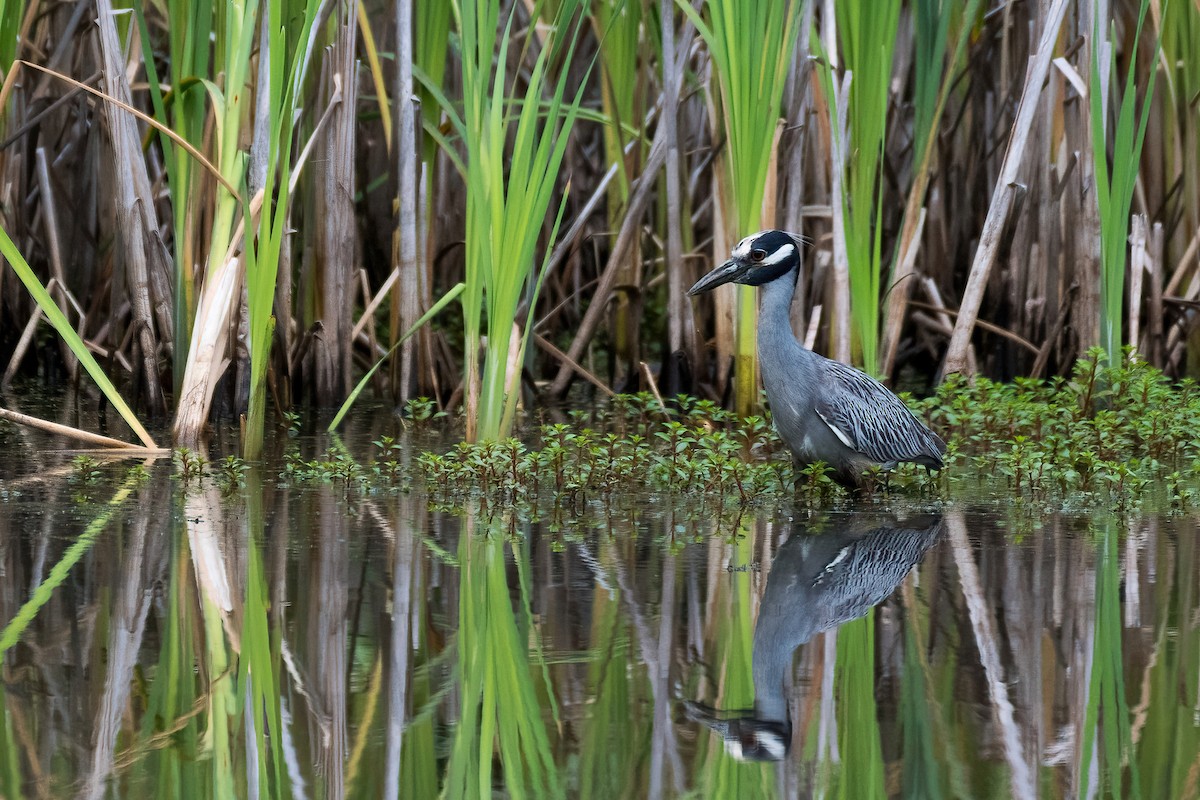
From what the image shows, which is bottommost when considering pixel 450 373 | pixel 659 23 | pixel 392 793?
pixel 392 793

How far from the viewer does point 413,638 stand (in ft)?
12.2

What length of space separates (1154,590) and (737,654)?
1.32 metres

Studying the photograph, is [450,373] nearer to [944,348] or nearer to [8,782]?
[944,348]

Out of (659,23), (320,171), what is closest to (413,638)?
(320,171)

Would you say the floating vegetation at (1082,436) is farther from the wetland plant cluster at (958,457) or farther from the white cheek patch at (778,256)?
the white cheek patch at (778,256)

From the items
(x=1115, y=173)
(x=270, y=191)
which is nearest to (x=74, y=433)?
(x=270, y=191)

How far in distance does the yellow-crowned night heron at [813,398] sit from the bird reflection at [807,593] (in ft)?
1.06

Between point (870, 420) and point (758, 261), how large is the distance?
761 mm

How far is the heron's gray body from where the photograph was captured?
553cm

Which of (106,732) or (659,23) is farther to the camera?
(659,23)

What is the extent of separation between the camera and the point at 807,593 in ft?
13.8

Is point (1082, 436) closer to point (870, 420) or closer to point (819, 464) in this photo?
point (870, 420)

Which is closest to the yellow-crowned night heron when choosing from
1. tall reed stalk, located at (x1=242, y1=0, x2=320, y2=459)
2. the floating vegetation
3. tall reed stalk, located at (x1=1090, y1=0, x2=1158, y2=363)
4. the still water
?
the still water

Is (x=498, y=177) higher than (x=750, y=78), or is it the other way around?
(x=750, y=78)
